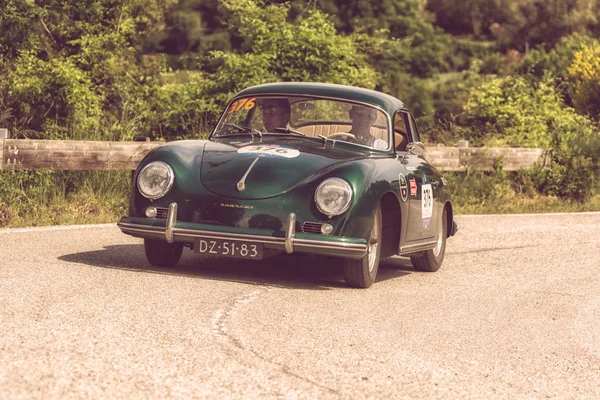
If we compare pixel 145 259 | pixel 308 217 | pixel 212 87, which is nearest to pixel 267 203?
pixel 308 217

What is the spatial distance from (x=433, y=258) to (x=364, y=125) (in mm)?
1465

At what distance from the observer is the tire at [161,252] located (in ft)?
29.0

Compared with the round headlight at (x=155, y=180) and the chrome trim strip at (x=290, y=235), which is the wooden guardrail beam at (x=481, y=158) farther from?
the chrome trim strip at (x=290, y=235)

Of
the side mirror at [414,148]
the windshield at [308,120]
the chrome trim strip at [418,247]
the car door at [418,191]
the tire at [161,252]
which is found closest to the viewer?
the tire at [161,252]

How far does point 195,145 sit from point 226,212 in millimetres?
936

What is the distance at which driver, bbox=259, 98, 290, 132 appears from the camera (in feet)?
31.1

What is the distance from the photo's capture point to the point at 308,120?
950 cm

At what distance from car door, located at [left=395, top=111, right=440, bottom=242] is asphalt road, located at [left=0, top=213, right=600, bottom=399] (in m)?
0.43

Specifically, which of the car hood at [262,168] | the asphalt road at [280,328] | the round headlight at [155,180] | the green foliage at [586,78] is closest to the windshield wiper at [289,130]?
the car hood at [262,168]

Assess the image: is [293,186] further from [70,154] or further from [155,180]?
[70,154]

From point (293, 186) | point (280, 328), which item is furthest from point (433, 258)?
point (280, 328)

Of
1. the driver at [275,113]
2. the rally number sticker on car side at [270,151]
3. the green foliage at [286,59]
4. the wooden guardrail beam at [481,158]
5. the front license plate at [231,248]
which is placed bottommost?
the front license plate at [231,248]

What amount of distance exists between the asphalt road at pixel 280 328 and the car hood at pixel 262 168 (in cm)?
70

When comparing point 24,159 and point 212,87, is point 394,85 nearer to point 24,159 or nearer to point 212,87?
point 212,87
